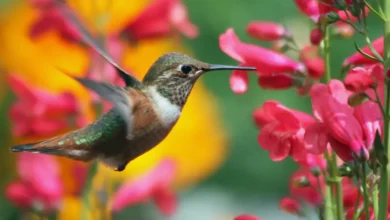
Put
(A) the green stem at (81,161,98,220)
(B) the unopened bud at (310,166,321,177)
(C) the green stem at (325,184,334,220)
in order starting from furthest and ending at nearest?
1. (A) the green stem at (81,161,98,220)
2. (B) the unopened bud at (310,166,321,177)
3. (C) the green stem at (325,184,334,220)

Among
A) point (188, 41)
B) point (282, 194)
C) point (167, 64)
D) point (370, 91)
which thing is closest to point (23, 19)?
point (188, 41)

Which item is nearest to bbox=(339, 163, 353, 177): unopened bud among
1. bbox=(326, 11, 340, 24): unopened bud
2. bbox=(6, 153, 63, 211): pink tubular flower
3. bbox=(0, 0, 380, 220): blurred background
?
bbox=(326, 11, 340, 24): unopened bud

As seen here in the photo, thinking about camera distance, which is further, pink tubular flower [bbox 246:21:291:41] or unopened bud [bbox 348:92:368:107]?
pink tubular flower [bbox 246:21:291:41]

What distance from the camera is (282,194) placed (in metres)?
7.38

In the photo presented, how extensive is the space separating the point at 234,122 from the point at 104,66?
163 inches

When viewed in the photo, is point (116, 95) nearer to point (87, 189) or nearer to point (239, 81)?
point (239, 81)

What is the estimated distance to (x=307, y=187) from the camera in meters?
2.80

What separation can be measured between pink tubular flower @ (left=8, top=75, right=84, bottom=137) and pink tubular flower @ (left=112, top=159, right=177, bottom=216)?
36 cm

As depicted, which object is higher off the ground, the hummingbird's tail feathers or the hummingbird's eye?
the hummingbird's eye

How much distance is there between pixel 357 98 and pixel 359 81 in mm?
67

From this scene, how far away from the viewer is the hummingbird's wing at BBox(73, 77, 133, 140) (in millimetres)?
2355

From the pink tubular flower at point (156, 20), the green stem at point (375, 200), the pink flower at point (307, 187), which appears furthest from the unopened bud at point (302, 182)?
the pink tubular flower at point (156, 20)

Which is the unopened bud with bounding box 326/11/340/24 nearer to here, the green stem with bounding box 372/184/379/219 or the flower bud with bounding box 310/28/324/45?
the flower bud with bounding box 310/28/324/45

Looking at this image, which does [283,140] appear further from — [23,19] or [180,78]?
[23,19]
